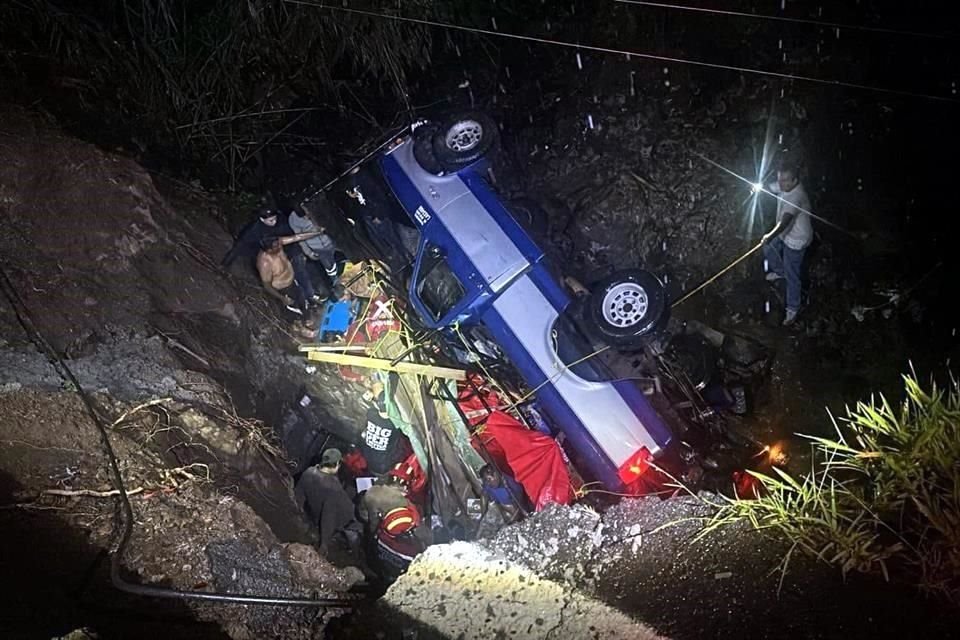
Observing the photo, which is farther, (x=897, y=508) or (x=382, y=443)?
(x=382, y=443)

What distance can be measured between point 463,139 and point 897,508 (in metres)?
5.52

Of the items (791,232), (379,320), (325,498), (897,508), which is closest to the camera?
(897,508)

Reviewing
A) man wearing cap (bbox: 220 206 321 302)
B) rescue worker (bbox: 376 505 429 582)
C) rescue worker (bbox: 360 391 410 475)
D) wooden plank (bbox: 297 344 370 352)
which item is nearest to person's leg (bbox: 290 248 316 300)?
man wearing cap (bbox: 220 206 321 302)

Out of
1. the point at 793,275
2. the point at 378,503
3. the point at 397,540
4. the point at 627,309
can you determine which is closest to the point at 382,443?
the point at 378,503

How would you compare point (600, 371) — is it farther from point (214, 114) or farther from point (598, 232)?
point (214, 114)

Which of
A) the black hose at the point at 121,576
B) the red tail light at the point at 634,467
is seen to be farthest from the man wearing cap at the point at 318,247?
the red tail light at the point at 634,467

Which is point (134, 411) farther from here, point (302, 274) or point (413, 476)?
point (302, 274)

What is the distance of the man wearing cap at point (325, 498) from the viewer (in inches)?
233

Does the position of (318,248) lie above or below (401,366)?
above

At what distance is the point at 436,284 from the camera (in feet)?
21.0

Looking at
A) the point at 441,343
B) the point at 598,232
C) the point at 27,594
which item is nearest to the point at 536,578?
the point at 27,594

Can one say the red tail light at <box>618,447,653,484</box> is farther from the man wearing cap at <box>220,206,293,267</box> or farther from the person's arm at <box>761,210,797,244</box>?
the man wearing cap at <box>220,206,293,267</box>

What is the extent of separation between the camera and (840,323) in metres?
6.75

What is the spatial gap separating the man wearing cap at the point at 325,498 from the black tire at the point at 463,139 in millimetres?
3487
